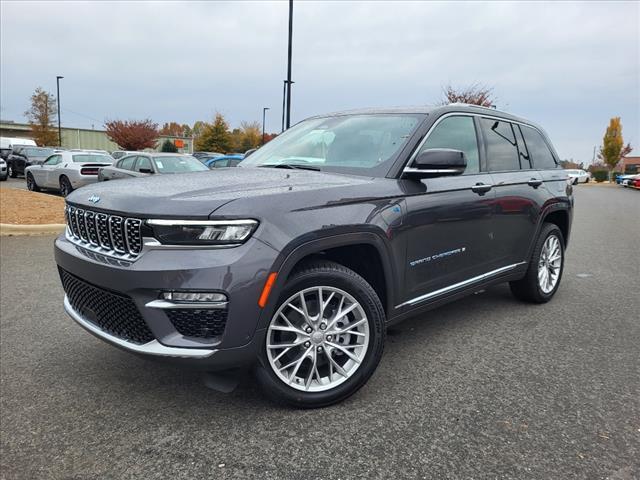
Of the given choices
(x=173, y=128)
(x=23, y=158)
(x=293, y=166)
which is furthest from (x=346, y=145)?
(x=173, y=128)

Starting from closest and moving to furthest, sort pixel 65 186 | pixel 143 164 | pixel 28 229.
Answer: pixel 28 229
pixel 143 164
pixel 65 186

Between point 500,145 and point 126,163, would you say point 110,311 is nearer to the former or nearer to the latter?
point 500,145

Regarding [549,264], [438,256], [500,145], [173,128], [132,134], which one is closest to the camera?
[438,256]

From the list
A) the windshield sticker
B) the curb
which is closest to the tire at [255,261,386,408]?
the windshield sticker

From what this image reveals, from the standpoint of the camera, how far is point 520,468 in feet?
7.67

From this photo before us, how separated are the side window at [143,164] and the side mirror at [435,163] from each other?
9851 mm

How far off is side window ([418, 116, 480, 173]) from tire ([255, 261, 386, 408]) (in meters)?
1.21

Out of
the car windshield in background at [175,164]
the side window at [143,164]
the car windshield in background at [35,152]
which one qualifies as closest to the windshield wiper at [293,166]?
the car windshield in background at [175,164]

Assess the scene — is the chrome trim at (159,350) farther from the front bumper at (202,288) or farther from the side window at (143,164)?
the side window at (143,164)

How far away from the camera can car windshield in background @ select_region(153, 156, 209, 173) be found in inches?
460

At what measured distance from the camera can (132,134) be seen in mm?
51375

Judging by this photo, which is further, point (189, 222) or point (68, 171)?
point (68, 171)

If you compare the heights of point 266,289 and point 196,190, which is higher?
point 196,190

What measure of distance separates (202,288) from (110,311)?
2.14 feet
